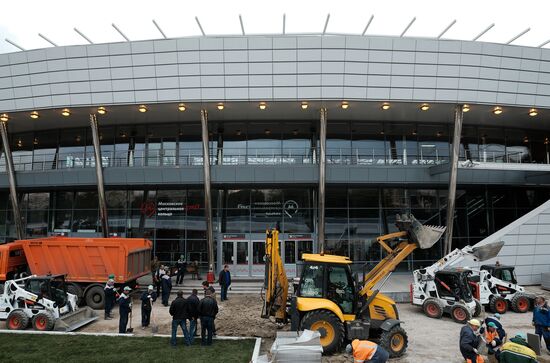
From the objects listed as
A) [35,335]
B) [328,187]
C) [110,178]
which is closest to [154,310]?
[35,335]

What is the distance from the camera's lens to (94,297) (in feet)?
46.9

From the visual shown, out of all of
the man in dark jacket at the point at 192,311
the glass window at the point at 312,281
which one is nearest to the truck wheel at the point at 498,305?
the glass window at the point at 312,281

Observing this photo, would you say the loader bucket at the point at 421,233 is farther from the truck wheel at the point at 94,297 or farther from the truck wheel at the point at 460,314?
the truck wheel at the point at 94,297

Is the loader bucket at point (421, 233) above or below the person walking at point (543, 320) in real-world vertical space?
above

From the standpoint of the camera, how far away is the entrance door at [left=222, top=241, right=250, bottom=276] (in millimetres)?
21094

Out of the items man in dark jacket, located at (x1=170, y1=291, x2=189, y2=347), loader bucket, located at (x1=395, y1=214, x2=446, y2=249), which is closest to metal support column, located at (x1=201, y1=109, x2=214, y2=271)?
man in dark jacket, located at (x1=170, y1=291, x2=189, y2=347)

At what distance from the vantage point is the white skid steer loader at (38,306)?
10805 millimetres

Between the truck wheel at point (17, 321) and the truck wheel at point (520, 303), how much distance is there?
16.5m

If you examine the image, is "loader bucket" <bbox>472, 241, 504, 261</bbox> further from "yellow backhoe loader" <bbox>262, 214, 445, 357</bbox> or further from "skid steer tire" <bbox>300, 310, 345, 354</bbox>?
"skid steer tire" <bbox>300, 310, 345, 354</bbox>

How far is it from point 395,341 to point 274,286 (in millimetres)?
3297

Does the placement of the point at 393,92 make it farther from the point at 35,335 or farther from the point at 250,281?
the point at 35,335

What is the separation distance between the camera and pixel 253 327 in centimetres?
1135

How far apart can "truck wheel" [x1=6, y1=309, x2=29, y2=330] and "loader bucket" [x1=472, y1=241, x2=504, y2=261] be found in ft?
50.4

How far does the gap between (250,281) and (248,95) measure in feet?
32.5
